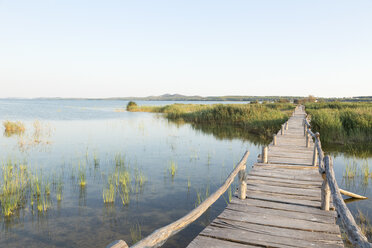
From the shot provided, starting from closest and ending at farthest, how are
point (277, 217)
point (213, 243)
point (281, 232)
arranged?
1. point (213, 243)
2. point (281, 232)
3. point (277, 217)

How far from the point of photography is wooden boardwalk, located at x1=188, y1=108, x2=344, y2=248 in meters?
3.91

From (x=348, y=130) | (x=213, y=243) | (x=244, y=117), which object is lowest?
(x=213, y=243)

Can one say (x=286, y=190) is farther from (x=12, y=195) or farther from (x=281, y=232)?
(x=12, y=195)

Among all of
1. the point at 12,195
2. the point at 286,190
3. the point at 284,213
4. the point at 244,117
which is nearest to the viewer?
the point at 284,213

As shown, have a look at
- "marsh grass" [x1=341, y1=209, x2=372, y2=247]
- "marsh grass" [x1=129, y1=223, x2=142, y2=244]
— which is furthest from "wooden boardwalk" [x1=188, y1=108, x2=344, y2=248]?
"marsh grass" [x1=129, y1=223, x2=142, y2=244]

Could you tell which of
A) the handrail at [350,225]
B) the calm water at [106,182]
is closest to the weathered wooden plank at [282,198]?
the handrail at [350,225]

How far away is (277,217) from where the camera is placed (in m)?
4.73

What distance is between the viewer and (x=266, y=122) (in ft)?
69.8

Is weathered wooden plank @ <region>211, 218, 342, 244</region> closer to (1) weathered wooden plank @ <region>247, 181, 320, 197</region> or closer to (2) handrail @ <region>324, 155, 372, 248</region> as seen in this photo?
(2) handrail @ <region>324, 155, 372, 248</region>

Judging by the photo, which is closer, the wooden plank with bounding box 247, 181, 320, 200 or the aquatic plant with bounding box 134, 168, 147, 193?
the wooden plank with bounding box 247, 181, 320, 200

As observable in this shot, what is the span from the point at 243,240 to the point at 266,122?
1855 cm

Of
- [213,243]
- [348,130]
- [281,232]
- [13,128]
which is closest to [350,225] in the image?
[281,232]

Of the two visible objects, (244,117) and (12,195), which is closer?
(12,195)

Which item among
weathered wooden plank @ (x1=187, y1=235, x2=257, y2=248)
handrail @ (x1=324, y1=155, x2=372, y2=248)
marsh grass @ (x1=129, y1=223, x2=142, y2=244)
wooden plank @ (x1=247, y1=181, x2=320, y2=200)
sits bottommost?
marsh grass @ (x1=129, y1=223, x2=142, y2=244)
